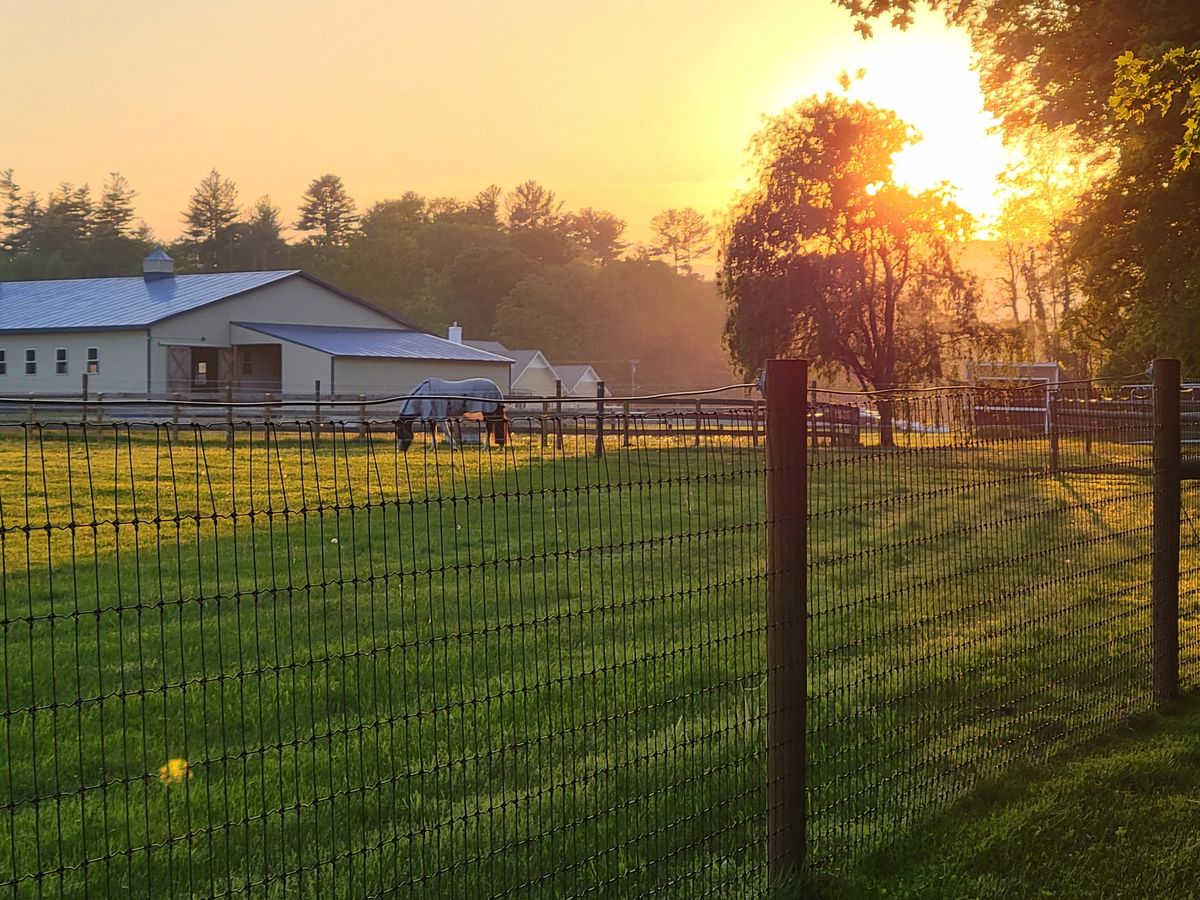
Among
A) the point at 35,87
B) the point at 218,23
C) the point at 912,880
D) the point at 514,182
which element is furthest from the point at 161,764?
the point at 514,182

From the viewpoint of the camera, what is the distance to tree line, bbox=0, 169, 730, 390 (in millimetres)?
86125

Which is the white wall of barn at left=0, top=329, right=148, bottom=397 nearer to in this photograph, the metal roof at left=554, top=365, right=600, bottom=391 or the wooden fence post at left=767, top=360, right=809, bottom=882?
the wooden fence post at left=767, top=360, right=809, bottom=882

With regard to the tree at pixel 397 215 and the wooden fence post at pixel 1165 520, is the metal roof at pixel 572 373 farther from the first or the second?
the wooden fence post at pixel 1165 520

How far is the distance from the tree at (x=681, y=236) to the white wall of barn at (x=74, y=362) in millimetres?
79998

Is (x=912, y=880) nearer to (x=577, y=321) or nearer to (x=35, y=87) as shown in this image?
(x=35, y=87)

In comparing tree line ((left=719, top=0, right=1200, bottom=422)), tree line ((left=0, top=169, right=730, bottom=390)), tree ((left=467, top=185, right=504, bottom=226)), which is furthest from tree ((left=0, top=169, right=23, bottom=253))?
tree line ((left=719, top=0, right=1200, bottom=422))

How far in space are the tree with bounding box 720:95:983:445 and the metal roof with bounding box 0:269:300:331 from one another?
60.7 feet

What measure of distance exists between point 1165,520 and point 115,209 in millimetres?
91552

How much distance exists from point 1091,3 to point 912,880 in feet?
42.0

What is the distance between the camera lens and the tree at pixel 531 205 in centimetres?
11075

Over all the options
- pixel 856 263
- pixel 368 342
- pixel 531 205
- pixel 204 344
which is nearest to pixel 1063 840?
pixel 856 263

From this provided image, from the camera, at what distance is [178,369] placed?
39406mm

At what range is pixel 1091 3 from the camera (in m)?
14.3

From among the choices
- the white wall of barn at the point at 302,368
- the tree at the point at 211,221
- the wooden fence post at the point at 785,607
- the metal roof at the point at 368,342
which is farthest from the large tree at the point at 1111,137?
the tree at the point at 211,221
